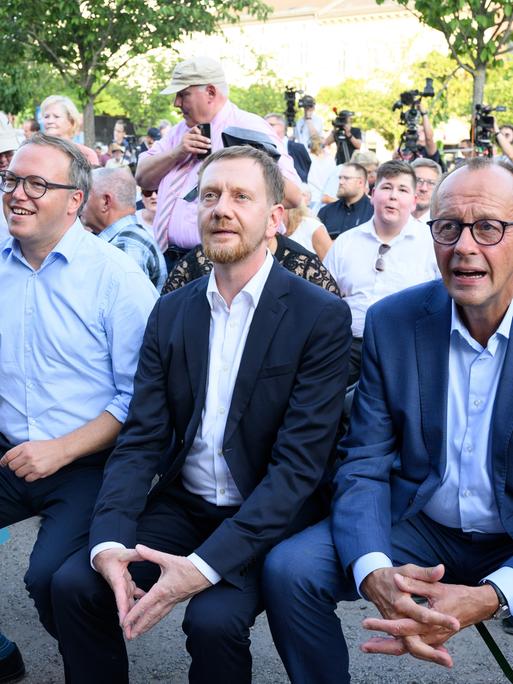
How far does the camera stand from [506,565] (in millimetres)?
2531

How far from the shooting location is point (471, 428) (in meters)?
2.71

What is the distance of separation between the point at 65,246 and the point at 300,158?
8.09 metres

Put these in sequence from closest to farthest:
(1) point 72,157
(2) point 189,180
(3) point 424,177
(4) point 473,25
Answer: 1. (1) point 72,157
2. (2) point 189,180
3. (3) point 424,177
4. (4) point 473,25

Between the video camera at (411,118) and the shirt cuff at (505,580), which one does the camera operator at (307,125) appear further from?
the shirt cuff at (505,580)

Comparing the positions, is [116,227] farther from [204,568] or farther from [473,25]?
[473,25]

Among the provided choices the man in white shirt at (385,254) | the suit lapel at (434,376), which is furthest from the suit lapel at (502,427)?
the man in white shirt at (385,254)

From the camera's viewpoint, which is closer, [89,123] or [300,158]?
[300,158]

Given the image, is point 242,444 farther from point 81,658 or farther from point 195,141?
point 195,141

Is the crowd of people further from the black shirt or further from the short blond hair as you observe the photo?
the black shirt

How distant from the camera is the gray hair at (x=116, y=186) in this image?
16.6 feet

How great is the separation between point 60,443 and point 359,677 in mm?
1440

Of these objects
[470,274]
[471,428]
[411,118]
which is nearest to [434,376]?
[471,428]

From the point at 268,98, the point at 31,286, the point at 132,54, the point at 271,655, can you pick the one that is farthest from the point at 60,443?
the point at 268,98

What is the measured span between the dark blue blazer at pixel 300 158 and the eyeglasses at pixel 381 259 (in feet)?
16.2
